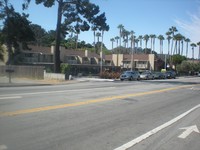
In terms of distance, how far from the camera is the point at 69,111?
40.7 feet

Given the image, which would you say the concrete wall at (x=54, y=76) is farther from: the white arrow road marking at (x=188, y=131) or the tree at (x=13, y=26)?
the white arrow road marking at (x=188, y=131)

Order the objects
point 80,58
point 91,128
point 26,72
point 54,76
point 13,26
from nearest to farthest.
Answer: point 91,128 < point 26,72 < point 54,76 < point 13,26 < point 80,58

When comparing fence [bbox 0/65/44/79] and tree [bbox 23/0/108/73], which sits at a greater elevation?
tree [bbox 23/0/108/73]

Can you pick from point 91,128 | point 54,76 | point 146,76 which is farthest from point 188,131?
point 146,76

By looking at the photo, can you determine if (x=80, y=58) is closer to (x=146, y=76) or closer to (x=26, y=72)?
(x=146, y=76)

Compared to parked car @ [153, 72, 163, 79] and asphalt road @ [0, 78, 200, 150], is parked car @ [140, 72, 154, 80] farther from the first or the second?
asphalt road @ [0, 78, 200, 150]

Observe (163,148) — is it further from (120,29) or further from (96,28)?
(120,29)

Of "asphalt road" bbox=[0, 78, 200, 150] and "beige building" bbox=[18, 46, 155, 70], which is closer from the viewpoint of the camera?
"asphalt road" bbox=[0, 78, 200, 150]

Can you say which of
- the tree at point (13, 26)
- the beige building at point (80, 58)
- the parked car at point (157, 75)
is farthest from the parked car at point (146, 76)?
the tree at point (13, 26)

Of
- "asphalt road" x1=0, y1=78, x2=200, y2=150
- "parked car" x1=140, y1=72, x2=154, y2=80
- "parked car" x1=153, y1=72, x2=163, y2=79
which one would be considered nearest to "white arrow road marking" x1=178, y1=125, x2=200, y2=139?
"asphalt road" x1=0, y1=78, x2=200, y2=150

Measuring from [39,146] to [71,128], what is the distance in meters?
2.10

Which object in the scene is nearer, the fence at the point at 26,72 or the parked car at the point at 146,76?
the fence at the point at 26,72

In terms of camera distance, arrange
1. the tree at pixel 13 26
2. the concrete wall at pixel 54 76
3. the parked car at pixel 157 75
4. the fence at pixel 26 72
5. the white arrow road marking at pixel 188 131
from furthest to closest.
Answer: the parked car at pixel 157 75, the tree at pixel 13 26, the concrete wall at pixel 54 76, the fence at pixel 26 72, the white arrow road marking at pixel 188 131

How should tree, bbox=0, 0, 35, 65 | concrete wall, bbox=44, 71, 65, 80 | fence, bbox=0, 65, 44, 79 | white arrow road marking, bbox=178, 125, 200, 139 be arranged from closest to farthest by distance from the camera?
white arrow road marking, bbox=178, 125, 200, 139, fence, bbox=0, 65, 44, 79, concrete wall, bbox=44, 71, 65, 80, tree, bbox=0, 0, 35, 65
